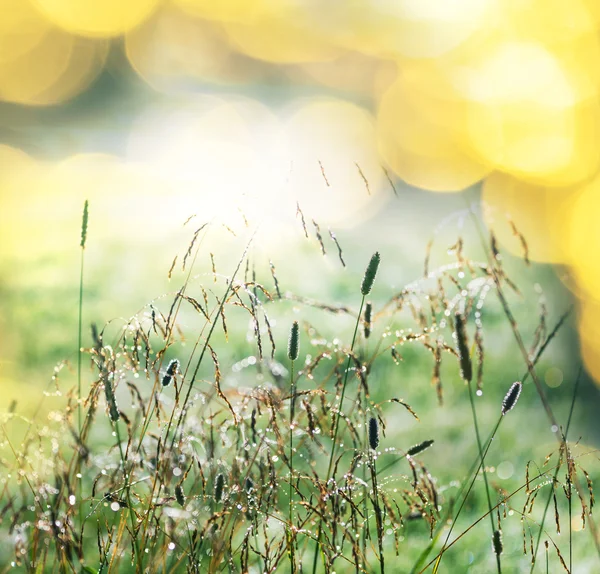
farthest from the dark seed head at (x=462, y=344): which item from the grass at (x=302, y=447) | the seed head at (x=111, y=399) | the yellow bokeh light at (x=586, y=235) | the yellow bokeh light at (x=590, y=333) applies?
the yellow bokeh light at (x=586, y=235)

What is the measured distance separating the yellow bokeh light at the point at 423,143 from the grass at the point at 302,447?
1.62 meters

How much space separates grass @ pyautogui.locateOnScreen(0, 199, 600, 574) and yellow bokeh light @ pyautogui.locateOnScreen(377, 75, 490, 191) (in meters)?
1.62

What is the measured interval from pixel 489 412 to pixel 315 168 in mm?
2332

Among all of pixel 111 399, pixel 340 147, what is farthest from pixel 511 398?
pixel 340 147

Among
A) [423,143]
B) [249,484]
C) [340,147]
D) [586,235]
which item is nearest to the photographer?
[249,484]

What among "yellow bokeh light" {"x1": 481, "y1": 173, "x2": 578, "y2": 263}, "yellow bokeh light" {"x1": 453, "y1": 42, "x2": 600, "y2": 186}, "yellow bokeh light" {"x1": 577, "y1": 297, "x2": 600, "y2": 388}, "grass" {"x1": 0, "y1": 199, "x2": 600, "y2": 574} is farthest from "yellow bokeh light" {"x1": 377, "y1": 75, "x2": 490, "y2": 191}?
"yellow bokeh light" {"x1": 577, "y1": 297, "x2": 600, "y2": 388}

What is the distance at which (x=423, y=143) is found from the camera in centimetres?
729

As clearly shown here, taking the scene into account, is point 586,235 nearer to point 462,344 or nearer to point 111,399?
point 462,344

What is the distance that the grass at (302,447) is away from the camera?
1.55 meters

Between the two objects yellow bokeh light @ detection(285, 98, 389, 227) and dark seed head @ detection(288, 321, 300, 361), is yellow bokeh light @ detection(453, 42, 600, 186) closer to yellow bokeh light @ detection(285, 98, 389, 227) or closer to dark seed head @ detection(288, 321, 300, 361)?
yellow bokeh light @ detection(285, 98, 389, 227)

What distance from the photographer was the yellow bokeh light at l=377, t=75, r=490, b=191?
658 centimetres

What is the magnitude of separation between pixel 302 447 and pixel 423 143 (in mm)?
4853

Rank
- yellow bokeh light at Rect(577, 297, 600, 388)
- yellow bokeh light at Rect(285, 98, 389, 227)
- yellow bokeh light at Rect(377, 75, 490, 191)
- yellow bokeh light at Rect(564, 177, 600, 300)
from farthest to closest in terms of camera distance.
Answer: yellow bokeh light at Rect(377, 75, 490, 191)
yellow bokeh light at Rect(285, 98, 389, 227)
yellow bokeh light at Rect(564, 177, 600, 300)
yellow bokeh light at Rect(577, 297, 600, 388)

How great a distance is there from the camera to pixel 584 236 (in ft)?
16.5
